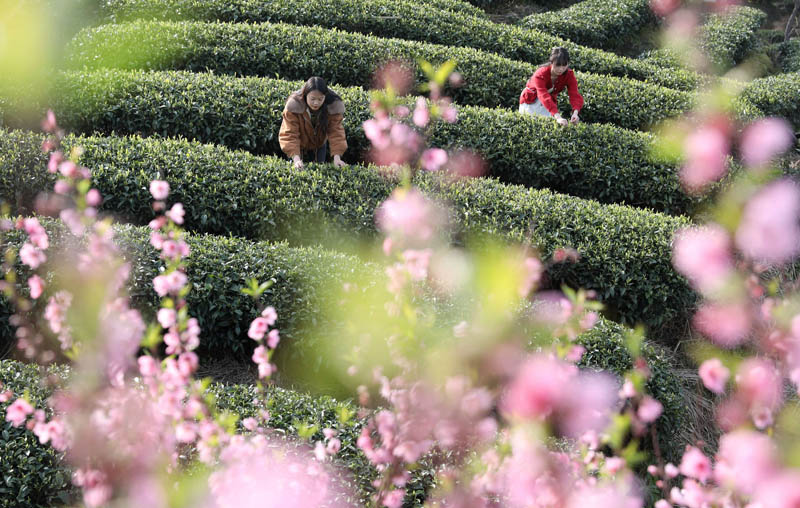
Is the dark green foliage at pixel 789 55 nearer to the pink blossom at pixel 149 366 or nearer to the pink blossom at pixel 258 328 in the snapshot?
the pink blossom at pixel 258 328

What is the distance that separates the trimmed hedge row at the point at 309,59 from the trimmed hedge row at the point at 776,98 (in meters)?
1.47

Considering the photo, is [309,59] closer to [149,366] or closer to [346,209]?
[346,209]

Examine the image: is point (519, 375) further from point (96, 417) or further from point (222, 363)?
point (222, 363)

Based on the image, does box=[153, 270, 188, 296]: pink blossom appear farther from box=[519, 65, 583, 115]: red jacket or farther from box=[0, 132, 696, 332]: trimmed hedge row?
box=[519, 65, 583, 115]: red jacket

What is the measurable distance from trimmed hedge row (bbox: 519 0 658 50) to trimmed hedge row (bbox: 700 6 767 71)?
1.33 m

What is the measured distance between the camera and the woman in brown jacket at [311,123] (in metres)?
6.40

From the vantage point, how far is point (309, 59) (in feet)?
31.0

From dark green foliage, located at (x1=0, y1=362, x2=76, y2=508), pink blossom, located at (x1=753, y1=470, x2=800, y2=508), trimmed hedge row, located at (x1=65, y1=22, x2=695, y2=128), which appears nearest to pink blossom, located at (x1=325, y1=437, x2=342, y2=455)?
pink blossom, located at (x1=753, y1=470, x2=800, y2=508)

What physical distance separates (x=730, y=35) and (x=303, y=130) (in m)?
10.3

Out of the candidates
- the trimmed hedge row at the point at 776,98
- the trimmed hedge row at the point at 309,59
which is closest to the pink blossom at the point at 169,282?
the trimmed hedge row at the point at 309,59

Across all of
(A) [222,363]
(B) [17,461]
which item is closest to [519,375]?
(B) [17,461]

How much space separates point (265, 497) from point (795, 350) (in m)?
1.33

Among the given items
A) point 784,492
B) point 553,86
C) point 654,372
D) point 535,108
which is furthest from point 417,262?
point 535,108

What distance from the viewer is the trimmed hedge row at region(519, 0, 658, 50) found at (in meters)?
12.5
